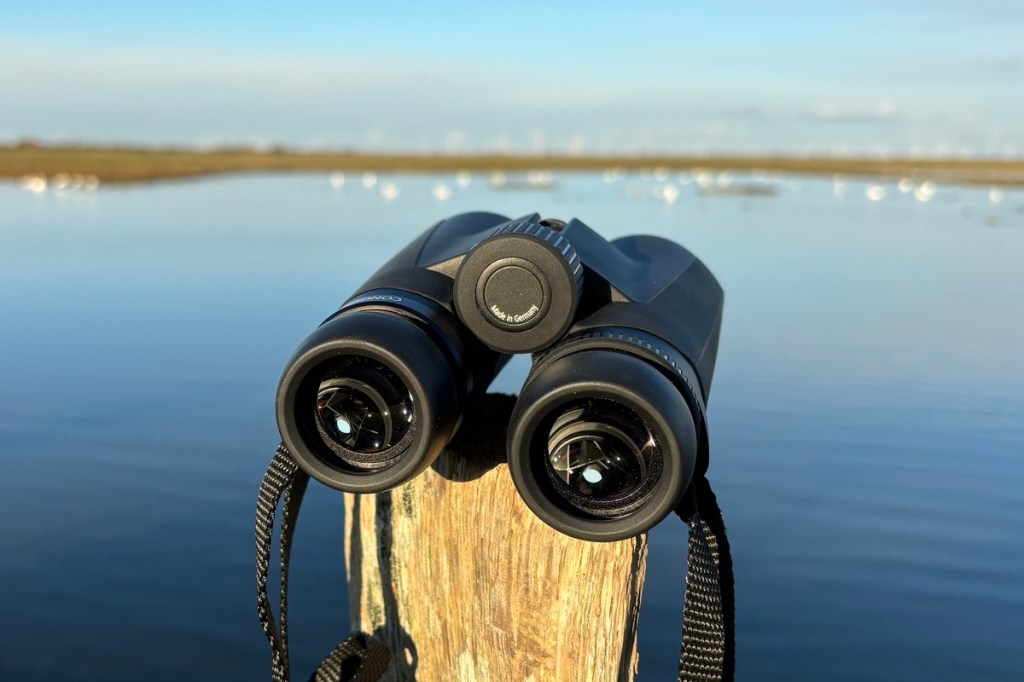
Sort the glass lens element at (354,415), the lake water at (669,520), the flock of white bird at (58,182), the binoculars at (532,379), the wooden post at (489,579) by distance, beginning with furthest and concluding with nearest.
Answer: the flock of white bird at (58,182), the lake water at (669,520), the wooden post at (489,579), the glass lens element at (354,415), the binoculars at (532,379)

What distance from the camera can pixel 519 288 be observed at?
2418 millimetres

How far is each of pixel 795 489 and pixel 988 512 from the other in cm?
117

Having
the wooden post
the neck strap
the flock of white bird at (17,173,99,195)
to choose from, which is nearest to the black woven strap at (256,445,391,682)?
the neck strap

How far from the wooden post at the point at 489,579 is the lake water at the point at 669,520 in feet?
6.46

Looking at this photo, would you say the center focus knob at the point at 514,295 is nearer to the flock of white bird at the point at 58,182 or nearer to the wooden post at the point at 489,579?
the wooden post at the point at 489,579

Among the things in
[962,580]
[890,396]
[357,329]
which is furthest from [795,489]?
→ [357,329]

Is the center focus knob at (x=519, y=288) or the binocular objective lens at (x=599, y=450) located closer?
the binocular objective lens at (x=599, y=450)

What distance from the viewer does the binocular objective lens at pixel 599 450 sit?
86.4 inches

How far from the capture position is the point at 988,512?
241 inches

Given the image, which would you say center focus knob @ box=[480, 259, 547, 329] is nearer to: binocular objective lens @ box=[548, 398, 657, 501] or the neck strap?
binocular objective lens @ box=[548, 398, 657, 501]

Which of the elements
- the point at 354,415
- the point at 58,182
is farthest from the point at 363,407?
the point at 58,182

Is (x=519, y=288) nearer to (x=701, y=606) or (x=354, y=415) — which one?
(x=354, y=415)

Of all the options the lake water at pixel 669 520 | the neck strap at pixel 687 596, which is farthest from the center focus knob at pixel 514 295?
the lake water at pixel 669 520

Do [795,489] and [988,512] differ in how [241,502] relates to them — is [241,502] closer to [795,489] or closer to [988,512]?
[795,489]
